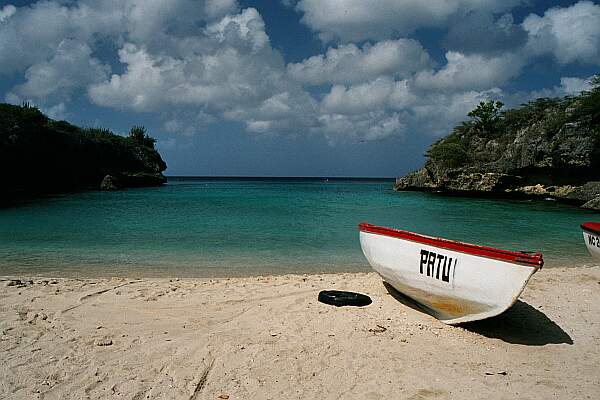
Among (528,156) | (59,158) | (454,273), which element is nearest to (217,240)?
(454,273)

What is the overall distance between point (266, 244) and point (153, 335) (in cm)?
812

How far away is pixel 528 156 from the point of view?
35.0 m

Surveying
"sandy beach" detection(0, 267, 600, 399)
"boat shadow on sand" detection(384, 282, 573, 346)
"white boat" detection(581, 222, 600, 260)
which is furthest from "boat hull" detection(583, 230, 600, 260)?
"boat shadow on sand" detection(384, 282, 573, 346)

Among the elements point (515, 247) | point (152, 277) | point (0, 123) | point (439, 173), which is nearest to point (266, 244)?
point (152, 277)

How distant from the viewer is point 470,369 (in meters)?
4.60

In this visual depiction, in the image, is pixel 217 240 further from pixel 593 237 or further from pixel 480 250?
pixel 593 237

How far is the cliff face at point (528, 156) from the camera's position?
31.9 meters

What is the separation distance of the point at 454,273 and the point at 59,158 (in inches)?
1942

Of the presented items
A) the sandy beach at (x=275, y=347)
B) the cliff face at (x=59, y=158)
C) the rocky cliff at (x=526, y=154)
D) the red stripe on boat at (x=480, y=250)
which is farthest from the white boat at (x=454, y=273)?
the cliff face at (x=59, y=158)

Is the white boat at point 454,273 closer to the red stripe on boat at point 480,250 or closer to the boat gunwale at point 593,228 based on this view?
the red stripe on boat at point 480,250

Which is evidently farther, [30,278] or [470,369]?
[30,278]

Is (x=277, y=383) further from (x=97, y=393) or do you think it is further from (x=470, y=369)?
(x=470, y=369)

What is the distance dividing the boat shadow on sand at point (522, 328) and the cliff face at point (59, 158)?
3252 centimetres

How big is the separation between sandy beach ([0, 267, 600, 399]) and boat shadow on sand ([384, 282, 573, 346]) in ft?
0.09
